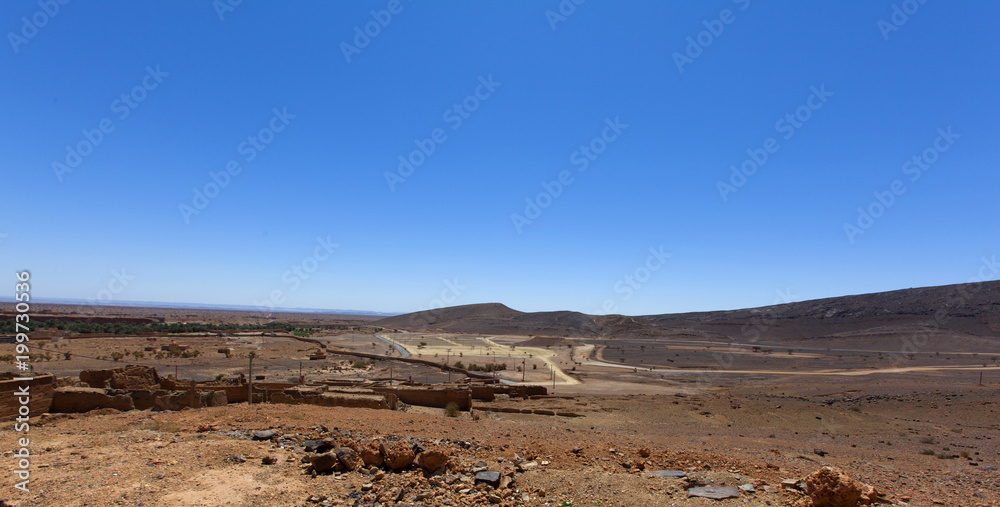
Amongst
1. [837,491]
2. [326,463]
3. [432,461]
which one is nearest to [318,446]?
A: [326,463]

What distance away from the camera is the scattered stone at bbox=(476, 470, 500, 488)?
29.2 ft

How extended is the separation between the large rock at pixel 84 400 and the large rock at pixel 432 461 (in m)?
13.2

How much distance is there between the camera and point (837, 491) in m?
7.30

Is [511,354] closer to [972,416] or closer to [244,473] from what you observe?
[972,416]

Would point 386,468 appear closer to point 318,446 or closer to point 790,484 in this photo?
point 318,446

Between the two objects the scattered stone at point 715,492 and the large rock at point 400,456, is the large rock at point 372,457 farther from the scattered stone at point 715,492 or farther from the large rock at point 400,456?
the scattered stone at point 715,492

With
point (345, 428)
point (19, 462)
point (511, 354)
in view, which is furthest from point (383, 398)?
point (511, 354)

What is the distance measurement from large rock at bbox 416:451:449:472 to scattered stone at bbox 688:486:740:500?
4452 mm

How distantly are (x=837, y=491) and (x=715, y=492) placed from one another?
1781 millimetres

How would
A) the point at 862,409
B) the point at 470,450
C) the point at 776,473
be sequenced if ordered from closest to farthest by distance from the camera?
the point at 776,473
the point at 470,450
the point at 862,409

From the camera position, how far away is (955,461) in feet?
47.8

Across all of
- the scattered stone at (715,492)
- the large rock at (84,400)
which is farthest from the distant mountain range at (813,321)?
the large rock at (84,400)

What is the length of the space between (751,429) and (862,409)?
11.1 metres

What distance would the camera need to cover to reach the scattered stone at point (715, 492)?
820 cm
